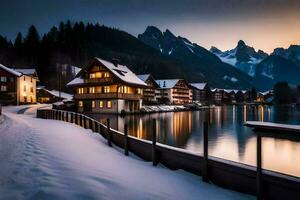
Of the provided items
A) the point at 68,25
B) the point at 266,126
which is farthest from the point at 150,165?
the point at 68,25

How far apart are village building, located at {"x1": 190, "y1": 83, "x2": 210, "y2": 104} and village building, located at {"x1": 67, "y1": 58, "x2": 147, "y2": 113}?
82.0 meters

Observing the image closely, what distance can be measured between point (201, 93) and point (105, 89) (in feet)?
311

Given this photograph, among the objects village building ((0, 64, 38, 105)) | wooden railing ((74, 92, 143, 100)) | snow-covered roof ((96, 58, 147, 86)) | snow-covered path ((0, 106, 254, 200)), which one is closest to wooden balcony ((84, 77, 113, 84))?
snow-covered roof ((96, 58, 147, 86))

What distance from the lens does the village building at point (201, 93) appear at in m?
140

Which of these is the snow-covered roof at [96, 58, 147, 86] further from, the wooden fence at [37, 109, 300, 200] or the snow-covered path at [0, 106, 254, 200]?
the snow-covered path at [0, 106, 254, 200]

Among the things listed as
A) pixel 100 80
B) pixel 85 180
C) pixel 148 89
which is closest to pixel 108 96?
pixel 100 80

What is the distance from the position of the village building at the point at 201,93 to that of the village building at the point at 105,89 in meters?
82.0

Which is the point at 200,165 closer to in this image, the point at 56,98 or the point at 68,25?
the point at 56,98

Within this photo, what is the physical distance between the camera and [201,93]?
144 m

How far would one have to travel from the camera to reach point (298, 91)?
152m

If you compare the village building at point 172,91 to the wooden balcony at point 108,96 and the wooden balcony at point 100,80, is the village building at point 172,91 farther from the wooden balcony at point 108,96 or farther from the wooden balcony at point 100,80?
the wooden balcony at point 100,80

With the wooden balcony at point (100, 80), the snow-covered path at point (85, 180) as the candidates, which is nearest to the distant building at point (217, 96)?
the wooden balcony at point (100, 80)

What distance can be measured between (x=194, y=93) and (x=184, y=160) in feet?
434

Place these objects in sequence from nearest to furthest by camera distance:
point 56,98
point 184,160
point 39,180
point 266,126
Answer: point 266,126, point 39,180, point 184,160, point 56,98
